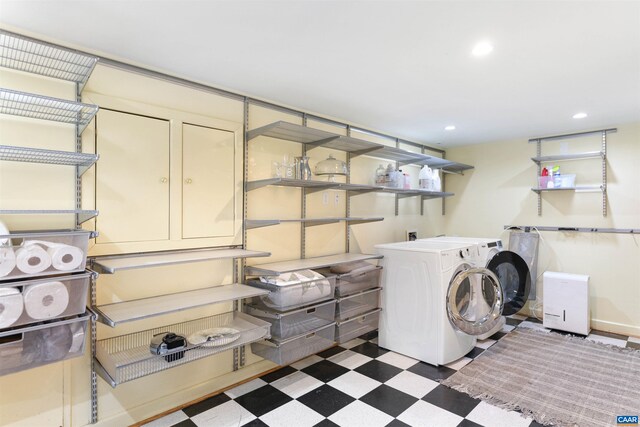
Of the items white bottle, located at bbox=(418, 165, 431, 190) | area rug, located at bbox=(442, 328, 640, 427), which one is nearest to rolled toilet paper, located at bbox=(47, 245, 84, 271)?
area rug, located at bbox=(442, 328, 640, 427)

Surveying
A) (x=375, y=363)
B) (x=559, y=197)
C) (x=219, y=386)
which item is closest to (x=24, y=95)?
(x=219, y=386)

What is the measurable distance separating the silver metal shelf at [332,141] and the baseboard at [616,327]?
236cm

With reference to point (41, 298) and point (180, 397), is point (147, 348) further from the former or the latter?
point (41, 298)

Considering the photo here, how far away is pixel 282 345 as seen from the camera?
7.94 feet

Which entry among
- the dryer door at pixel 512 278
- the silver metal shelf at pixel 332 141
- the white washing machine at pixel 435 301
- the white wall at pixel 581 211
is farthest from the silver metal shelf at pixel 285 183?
the white wall at pixel 581 211

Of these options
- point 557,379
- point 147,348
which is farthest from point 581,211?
point 147,348

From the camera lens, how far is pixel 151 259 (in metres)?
1.98

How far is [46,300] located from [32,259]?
0.19m

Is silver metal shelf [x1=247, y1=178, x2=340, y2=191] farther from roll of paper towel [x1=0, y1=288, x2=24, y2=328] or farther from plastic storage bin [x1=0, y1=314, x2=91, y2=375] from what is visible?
roll of paper towel [x1=0, y1=288, x2=24, y2=328]

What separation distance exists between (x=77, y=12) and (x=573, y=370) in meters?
3.97

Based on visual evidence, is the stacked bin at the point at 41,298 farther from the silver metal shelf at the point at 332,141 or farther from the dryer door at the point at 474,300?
the dryer door at the point at 474,300

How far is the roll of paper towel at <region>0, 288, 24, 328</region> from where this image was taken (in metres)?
1.41

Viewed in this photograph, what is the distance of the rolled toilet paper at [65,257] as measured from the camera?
5.14ft

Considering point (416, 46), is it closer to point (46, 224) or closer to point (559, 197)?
point (46, 224)
